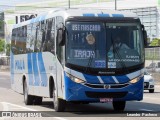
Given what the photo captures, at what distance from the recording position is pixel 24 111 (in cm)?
1831

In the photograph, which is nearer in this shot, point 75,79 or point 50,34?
point 75,79

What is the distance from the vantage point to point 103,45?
1695 cm

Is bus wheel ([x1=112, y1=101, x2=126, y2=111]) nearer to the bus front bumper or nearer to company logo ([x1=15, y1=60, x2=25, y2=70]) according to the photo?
the bus front bumper

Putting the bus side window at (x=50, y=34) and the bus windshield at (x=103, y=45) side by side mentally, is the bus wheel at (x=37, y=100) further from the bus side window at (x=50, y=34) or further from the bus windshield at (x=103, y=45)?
the bus windshield at (x=103, y=45)

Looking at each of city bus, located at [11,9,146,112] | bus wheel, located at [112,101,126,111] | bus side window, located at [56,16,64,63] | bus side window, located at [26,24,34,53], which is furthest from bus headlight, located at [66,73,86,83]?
bus side window, located at [26,24,34,53]

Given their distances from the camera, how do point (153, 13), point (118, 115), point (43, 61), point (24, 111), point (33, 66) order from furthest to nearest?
1. point (153, 13)
2. point (33, 66)
3. point (43, 61)
4. point (24, 111)
5. point (118, 115)

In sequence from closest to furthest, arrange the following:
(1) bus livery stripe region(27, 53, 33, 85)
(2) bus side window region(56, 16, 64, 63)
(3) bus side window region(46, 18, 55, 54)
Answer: (2) bus side window region(56, 16, 64, 63)
(3) bus side window region(46, 18, 55, 54)
(1) bus livery stripe region(27, 53, 33, 85)

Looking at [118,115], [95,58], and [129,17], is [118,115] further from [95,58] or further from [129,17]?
[129,17]

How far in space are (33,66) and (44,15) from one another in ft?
7.26

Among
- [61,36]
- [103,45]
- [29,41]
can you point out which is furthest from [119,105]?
[29,41]

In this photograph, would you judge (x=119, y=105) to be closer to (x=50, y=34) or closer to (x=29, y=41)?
(x=50, y=34)

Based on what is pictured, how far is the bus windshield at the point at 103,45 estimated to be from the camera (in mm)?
16812

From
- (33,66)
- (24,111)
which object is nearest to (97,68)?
(24,111)

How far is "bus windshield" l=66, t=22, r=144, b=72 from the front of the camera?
55.2 feet
